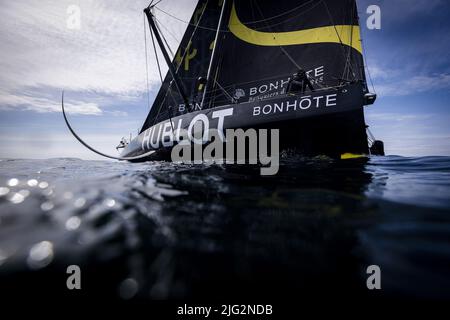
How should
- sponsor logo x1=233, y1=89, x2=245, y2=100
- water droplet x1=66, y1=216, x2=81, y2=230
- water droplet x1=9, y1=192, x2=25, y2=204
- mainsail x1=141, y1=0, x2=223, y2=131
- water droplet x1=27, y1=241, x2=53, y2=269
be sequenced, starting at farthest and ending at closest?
mainsail x1=141, y1=0, x2=223, y2=131 → sponsor logo x1=233, y1=89, x2=245, y2=100 → water droplet x1=9, y1=192, x2=25, y2=204 → water droplet x1=66, y1=216, x2=81, y2=230 → water droplet x1=27, y1=241, x2=53, y2=269

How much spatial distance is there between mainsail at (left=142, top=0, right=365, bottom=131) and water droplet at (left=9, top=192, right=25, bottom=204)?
180 inches

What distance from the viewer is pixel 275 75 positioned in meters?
8.51

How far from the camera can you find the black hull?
5043 millimetres

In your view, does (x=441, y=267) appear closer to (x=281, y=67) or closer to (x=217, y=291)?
(x=217, y=291)

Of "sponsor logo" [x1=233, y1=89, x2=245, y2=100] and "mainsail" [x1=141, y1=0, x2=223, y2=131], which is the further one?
"mainsail" [x1=141, y1=0, x2=223, y2=131]

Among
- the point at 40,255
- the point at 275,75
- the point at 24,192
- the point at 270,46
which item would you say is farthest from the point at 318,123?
the point at 24,192

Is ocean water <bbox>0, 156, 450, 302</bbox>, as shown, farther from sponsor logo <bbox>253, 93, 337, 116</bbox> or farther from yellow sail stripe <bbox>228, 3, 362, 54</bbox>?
yellow sail stripe <bbox>228, 3, 362, 54</bbox>

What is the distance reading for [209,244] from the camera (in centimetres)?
131

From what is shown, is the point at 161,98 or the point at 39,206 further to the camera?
the point at 161,98

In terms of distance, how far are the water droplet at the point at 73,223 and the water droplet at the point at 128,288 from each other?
773mm

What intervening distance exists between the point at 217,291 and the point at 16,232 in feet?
4.76

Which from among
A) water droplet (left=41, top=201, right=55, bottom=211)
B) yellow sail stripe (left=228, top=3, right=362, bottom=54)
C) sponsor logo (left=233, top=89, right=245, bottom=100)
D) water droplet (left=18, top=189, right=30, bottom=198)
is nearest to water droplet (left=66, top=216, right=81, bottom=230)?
water droplet (left=41, top=201, right=55, bottom=211)

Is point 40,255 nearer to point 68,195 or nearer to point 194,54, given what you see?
point 68,195
